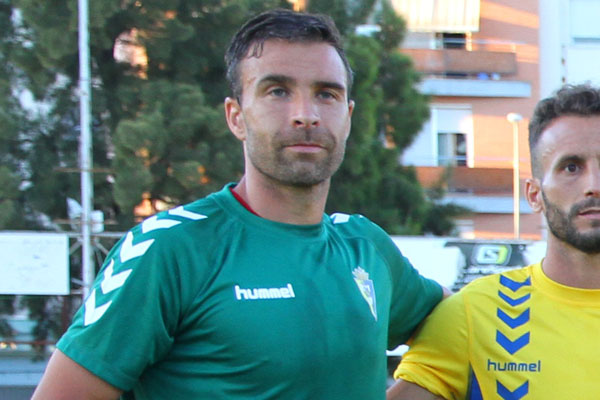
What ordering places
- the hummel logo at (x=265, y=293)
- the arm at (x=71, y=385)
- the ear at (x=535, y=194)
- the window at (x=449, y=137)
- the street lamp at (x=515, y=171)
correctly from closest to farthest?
the arm at (x=71, y=385) < the hummel logo at (x=265, y=293) < the ear at (x=535, y=194) < the street lamp at (x=515, y=171) < the window at (x=449, y=137)

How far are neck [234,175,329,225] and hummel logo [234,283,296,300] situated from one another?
21 centimetres

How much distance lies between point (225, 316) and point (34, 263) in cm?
1074

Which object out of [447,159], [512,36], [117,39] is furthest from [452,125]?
[117,39]

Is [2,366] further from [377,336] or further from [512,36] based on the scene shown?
[512,36]

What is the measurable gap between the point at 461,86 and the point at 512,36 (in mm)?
1858

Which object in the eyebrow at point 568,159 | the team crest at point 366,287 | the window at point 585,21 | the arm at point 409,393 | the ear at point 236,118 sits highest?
the window at point 585,21

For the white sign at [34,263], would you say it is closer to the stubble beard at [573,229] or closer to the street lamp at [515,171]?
the street lamp at [515,171]

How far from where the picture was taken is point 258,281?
212cm

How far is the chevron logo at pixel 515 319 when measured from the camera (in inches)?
104

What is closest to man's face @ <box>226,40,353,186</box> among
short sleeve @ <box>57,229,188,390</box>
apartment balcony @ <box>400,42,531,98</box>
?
short sleeve @ <box>57,229,188,390</box>

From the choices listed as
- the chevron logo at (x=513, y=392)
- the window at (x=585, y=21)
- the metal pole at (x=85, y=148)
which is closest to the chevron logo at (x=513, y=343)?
the chevron logo at (x=513, y=392)

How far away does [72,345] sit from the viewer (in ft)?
6.53

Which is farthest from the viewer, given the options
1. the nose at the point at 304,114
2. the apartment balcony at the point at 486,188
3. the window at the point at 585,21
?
the window at the point at 585,21

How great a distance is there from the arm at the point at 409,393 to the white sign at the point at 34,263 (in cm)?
994
